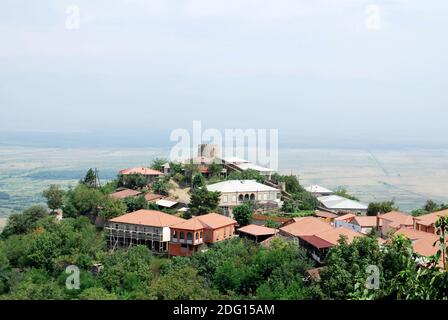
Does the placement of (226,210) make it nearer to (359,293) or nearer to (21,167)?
(359,293)

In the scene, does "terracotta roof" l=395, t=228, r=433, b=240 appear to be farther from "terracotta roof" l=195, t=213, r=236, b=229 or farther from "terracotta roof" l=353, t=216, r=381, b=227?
"terracotta roof" l=195, t=213, r=236, b=229

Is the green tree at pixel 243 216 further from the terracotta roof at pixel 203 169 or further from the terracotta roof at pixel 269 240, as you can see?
the terracotta roof at pixel 203 169

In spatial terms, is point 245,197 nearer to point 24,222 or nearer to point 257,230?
point 257,230

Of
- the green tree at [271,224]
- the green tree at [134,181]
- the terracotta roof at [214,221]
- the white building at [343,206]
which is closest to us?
the terracotta roof at [214,221]

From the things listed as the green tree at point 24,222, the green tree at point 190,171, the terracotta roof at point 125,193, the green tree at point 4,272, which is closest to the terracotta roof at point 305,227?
the terracotta roof at point 125,193

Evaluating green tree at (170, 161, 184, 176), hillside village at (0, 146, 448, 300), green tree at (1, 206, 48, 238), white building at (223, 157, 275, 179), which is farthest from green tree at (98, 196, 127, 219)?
white building at (223, 157, 275, 179)

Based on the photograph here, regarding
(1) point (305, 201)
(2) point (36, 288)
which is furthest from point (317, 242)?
(1) point (305, 201)
